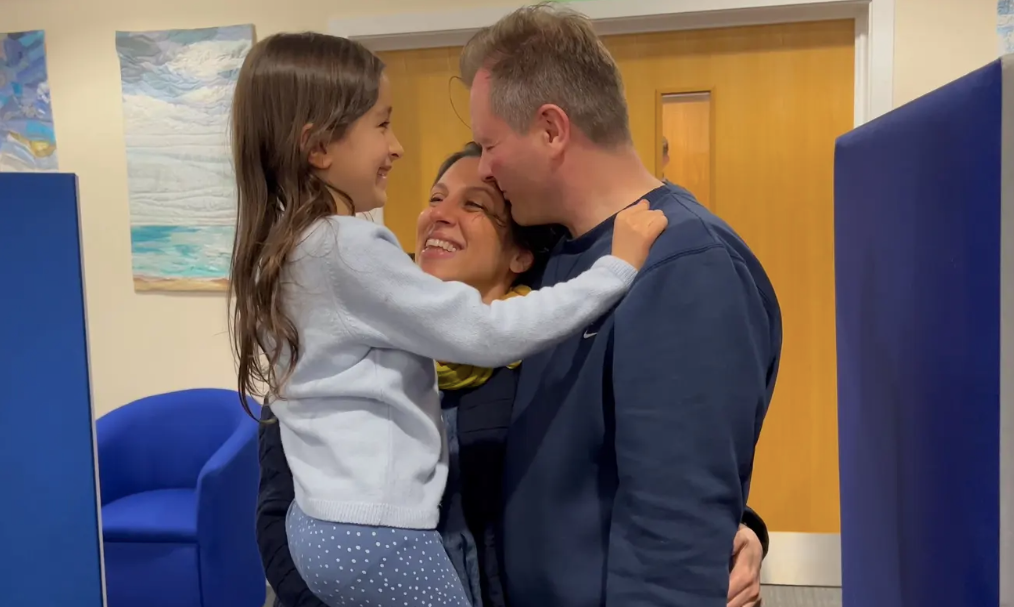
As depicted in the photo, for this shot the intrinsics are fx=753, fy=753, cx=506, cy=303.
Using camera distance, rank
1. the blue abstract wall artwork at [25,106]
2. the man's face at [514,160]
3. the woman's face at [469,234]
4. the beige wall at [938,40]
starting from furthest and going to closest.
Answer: the blue abstract wall artwork at [25,106] < the beige wall at [938,40] < the woman's face at [469,234] < the man's face at [514,160]

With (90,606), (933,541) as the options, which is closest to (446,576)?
(933,541)

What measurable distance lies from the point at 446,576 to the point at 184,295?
2.36m

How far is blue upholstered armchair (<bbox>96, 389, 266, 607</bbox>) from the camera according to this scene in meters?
2.26

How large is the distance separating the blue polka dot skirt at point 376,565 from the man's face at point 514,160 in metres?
0.47

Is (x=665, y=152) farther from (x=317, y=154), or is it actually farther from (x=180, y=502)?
(x=180, y=502)

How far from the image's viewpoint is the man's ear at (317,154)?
1069 millimetres

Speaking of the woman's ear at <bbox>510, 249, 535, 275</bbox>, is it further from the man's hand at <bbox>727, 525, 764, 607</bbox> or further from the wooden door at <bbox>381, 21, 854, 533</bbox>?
the wooden door at <bbox>381, 21, 854, 533</bbox>

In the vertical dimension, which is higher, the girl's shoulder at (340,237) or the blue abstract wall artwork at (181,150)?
the blue abstract wall artwork at (181,150)

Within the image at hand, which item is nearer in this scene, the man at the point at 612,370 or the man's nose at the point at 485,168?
the man at the point at 612,370

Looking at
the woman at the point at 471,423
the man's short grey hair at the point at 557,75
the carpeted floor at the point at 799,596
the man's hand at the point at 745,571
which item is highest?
the man's short grey hair at the point at 557,75

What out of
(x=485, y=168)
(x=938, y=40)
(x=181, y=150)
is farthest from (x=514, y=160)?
(x=181, y=150)

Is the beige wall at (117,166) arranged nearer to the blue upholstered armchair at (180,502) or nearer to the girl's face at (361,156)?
the blue upholstered armchair at (180,502)

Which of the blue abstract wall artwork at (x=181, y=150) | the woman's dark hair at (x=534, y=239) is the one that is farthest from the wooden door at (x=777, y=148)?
the woman's dark hair at (x=534, y=239)

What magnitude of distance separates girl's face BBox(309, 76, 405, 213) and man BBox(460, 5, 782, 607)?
5.9 inches
